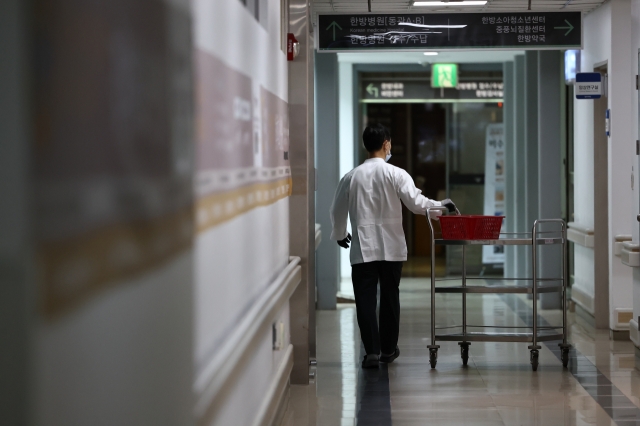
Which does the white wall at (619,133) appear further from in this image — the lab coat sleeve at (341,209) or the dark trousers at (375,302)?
the lab coat sleeve at (341,209)

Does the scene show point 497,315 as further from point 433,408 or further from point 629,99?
point 433,408

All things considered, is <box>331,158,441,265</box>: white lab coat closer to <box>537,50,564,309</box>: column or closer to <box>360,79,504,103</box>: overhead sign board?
<box>537,50,564,309</box>: column

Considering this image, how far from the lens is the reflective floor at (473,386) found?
457 centimetres

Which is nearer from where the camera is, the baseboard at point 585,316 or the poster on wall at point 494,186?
the baseboard at point 585,316

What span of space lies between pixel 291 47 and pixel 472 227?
1.76m

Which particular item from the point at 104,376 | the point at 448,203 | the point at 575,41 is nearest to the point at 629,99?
the point at 575,41

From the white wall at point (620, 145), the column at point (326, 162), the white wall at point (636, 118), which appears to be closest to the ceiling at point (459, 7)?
the white wall at point (620, 145)

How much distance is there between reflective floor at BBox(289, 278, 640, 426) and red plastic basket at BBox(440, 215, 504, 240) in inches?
37.0

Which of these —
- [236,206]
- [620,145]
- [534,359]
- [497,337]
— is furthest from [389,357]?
[236,206]

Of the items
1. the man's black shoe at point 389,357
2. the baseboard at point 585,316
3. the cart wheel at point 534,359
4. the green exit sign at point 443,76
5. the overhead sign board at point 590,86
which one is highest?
the green exit sign at point 443,76

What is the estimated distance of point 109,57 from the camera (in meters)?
1.33

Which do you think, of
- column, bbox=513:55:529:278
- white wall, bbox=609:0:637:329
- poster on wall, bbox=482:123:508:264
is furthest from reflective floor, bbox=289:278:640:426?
poster on wall, bbox=482:123:508:264

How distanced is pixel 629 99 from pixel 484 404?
10.7 feet

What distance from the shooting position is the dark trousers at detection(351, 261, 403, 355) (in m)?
5.89
